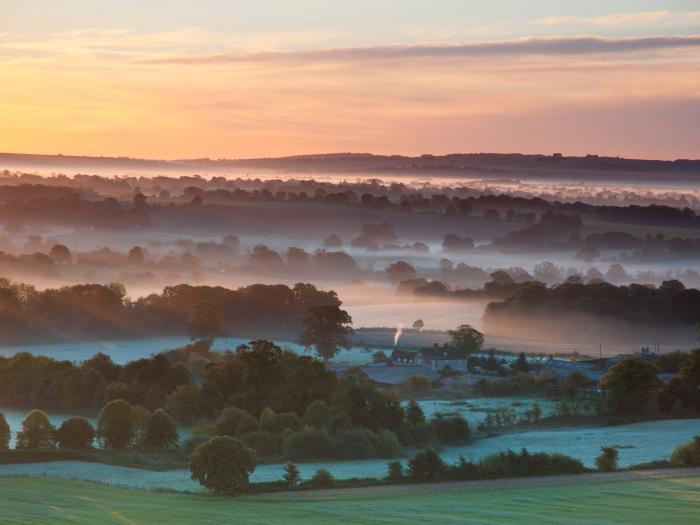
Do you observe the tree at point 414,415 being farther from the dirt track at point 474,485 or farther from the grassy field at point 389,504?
the grassy field at point 389,504

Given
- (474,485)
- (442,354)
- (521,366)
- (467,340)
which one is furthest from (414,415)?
(467,340)

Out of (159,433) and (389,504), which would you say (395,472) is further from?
(159,433)

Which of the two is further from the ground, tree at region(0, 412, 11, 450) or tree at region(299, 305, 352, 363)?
tree at region(299, 305, 352, 363)

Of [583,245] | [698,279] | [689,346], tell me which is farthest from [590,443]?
[583,245]

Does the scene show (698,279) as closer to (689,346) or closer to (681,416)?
(689,346)

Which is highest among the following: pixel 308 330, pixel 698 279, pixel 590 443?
pixel 698 279

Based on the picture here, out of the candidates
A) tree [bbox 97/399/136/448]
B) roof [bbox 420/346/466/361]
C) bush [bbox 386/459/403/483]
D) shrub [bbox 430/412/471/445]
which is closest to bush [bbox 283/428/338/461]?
bush [bbox 386/459/403/483]

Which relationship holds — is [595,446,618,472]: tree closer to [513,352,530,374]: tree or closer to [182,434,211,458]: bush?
[182,434,211,458]: bush
